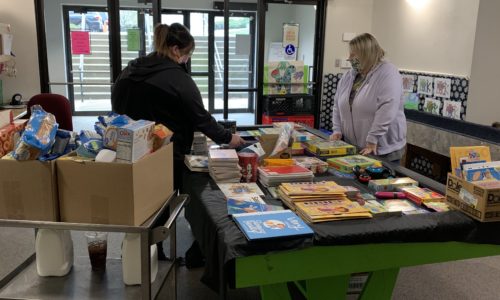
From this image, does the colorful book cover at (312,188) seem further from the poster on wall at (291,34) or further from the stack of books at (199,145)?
the poster on wall at (291,34)

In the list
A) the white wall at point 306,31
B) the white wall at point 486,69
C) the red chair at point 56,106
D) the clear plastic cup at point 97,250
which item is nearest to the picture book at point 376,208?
the clear plastic cup at point 97,250

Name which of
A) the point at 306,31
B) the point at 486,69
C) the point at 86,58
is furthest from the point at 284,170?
the point at 86,58

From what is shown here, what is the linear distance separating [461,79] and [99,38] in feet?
15.0

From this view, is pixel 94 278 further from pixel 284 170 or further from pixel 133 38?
pixel 133 38

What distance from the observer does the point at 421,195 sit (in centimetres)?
203

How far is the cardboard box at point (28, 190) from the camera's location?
1495 millimetres

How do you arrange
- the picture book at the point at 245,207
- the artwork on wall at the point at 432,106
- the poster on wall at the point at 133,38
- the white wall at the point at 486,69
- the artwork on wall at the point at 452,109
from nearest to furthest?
the picture book at the point at 245,207 < the white wall at the point at 486,69 < the artwork on wall at the point at 452,109 < the artwork on wall at the point at 432,106 < the poster on wall at the point at 133,38

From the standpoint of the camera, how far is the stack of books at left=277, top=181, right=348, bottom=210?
6.32 ft

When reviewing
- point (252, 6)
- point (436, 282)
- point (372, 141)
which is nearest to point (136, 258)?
point (372, 141)

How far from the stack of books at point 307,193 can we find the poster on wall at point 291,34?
167 inches

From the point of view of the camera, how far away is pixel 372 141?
2.94m

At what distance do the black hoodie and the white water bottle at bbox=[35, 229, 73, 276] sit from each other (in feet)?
2.87

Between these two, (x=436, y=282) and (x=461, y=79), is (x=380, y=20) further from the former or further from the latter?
(x=436, y=282)

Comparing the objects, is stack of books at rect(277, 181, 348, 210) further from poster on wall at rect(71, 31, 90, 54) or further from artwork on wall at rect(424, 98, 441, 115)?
poster on wall at rect(71, 31, 90, 54)
